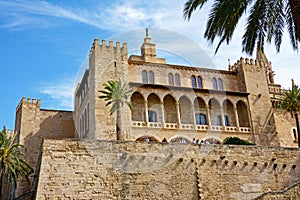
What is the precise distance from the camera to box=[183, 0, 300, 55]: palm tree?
1395 centimetres

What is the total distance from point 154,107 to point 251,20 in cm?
2253

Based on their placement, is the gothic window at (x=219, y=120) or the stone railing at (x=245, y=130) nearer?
the stone railing at (x=245, y=130)

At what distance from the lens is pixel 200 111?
3759cm

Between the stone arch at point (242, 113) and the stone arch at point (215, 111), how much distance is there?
8.91 feet

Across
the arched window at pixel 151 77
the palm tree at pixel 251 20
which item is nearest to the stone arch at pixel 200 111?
the arched window at pixel 151 77

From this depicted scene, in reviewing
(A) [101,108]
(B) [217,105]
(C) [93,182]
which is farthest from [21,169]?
(B) [217,105]

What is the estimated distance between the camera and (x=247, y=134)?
37656 millimetres

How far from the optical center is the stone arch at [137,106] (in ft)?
116

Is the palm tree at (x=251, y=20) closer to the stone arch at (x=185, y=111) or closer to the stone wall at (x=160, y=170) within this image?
the stone wall at (x=160, y=170)

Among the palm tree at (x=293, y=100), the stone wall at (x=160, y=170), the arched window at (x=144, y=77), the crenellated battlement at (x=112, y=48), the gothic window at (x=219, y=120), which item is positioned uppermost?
the crenellated battlement at (x=112, y=48)

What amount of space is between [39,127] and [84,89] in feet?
20.2

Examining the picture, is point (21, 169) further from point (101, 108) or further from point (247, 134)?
point (247, 134)

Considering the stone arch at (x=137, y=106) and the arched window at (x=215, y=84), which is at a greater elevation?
the arched window at (x=215, y=84)

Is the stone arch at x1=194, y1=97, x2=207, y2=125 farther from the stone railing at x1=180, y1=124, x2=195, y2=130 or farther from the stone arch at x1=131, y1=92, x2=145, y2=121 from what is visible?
the stone arch at x1=131, y1=92, x2=145, y2=121
